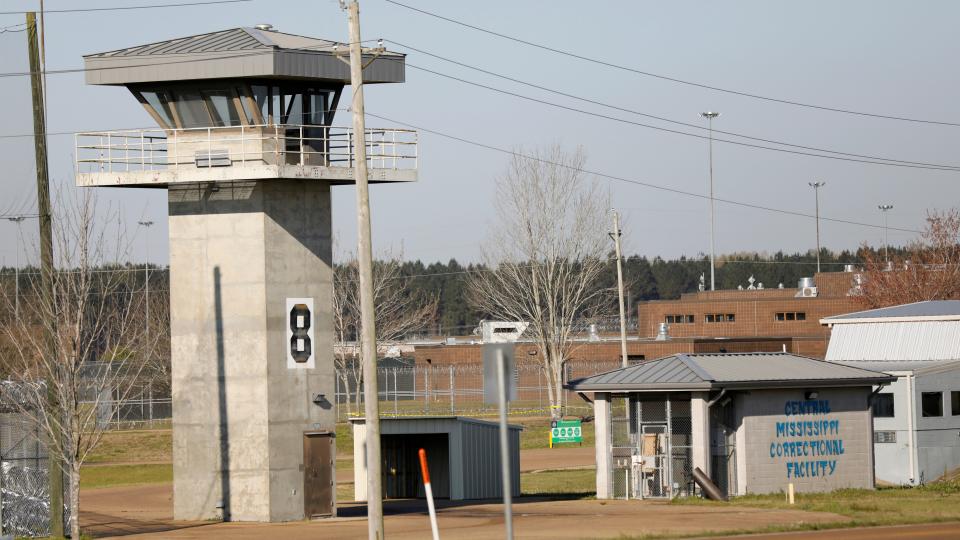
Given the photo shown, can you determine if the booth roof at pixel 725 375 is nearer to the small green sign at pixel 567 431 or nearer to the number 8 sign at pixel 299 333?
the number 8 sign at pixel 299 333

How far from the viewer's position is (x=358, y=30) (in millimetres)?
22234

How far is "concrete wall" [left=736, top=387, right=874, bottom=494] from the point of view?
31.0 meters

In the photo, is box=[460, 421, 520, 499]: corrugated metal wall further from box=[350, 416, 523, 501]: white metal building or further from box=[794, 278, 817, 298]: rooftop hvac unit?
box=[794, 278, 817, 298]: rooftop hvac unit

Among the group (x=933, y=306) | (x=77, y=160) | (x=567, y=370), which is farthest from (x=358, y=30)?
(x=567, y=370)

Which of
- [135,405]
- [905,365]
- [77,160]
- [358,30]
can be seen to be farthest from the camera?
[135,405]

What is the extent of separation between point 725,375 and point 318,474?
9.88m

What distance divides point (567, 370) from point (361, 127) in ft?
174

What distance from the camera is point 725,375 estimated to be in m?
31.0

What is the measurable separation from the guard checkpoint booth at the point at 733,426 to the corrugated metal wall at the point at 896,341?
23.8ft

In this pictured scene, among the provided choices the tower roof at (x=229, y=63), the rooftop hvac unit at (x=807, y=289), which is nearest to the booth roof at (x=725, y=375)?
the tower roof at (x=229, y=63)

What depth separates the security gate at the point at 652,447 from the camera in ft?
103

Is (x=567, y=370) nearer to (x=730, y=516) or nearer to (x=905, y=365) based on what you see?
(x=905, y=365)

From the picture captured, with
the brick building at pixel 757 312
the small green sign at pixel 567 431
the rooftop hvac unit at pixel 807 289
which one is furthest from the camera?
the rooftop hvac unit at pixel 807 289

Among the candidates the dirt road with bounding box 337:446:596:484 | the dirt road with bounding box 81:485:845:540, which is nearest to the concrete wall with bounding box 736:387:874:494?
the dirt road with bounding box 81:485:845:540
